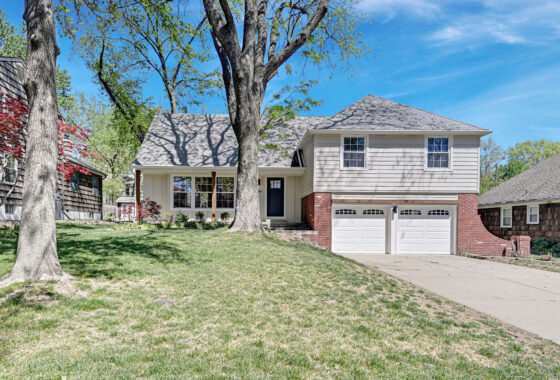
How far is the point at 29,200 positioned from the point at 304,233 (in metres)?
10.0

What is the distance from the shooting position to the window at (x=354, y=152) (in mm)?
14102

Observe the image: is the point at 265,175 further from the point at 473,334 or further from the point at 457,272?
the point at 473,334

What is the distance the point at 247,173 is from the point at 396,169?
22.2ft

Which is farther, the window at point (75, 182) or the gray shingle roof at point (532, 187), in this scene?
the window at point (75, 182)

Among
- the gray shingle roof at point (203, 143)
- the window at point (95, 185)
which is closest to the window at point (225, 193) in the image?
the gray shingle roof at point (203, 143)

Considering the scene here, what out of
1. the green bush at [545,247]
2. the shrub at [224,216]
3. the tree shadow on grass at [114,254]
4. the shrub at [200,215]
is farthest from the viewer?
the shrub at [224,216]

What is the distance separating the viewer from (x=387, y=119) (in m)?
14.6

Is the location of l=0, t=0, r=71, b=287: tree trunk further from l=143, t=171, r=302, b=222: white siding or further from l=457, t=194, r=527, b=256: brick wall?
l=457, t=194, r=527, b=256: brick wall

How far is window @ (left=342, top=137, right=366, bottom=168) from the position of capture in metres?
14.1

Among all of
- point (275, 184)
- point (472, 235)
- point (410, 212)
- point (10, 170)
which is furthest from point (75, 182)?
point (472, 235)

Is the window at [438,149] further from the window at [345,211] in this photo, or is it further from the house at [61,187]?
the house at [61,187]

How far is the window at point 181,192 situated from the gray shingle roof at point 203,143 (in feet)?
3.50

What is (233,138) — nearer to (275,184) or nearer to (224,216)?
(275,184)

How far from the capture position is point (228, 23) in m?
10.6
